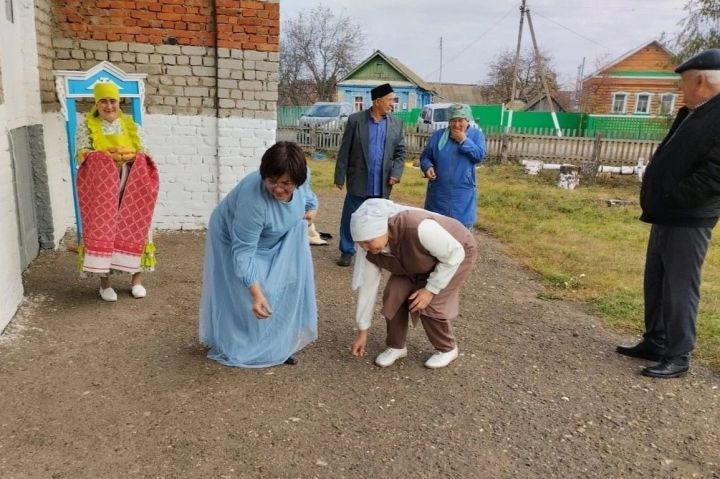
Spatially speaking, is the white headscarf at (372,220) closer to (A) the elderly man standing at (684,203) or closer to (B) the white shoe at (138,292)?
(A) the elderly man standing at (684,203)

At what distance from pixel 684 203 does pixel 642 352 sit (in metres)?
1.14

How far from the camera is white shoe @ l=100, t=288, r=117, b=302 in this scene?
4367mm

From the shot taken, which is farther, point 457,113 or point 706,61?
point 457,113

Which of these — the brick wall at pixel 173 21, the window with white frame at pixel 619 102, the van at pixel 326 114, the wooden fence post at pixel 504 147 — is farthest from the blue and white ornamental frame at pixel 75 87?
the window with white frame at pixel 619 102

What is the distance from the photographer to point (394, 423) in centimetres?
292

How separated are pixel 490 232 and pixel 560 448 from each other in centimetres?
537

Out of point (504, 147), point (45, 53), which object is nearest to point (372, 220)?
point (45, 53)

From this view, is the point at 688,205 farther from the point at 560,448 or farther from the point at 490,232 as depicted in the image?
the point at 490,232

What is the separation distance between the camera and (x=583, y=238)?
304 inches

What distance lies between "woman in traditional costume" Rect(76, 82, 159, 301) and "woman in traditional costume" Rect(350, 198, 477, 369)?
1.97 m

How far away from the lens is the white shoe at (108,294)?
4367 millimetres

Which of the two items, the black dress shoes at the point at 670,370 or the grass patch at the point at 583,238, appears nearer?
the black dress shoes at the point at 670,370

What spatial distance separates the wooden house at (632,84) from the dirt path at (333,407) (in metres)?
36.8

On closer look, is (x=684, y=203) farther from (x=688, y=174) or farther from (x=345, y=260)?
(x=345, y=260)
